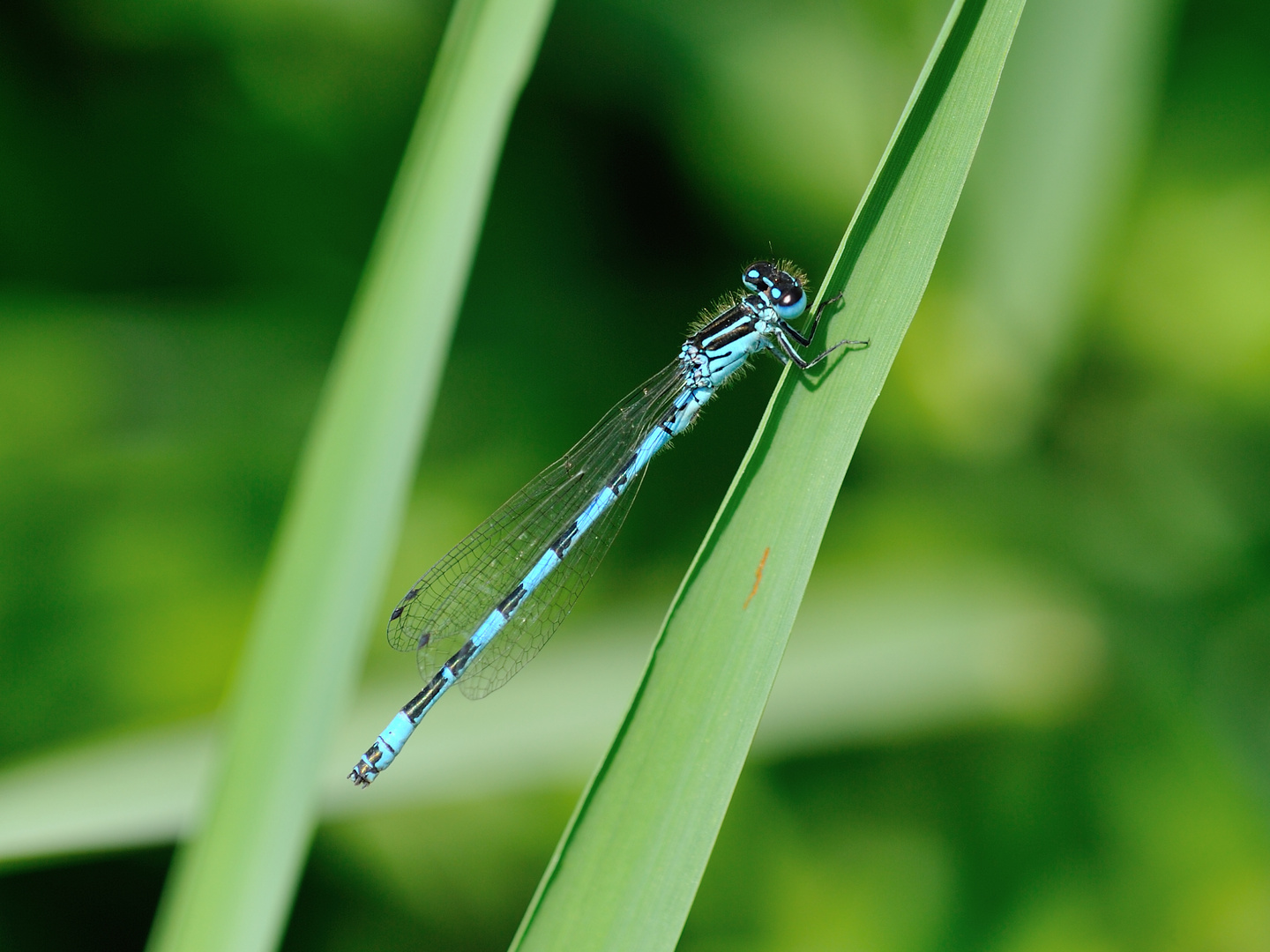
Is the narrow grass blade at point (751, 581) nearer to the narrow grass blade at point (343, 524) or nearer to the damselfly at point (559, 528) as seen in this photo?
the narrow grass blade at point (343, 524)

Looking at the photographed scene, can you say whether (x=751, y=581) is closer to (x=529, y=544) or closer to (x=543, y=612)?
(x=543, y=612)

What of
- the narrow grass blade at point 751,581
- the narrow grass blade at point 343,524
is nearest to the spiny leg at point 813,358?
the narrow grass blade at point 751,581

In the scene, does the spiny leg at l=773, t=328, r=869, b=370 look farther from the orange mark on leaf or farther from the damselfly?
the damselfly

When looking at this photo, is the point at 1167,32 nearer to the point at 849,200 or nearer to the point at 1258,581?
the point at 849,200

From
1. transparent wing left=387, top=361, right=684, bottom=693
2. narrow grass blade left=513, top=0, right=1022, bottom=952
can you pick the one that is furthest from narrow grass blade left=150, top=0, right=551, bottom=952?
transparent wing left=387, top=361, right=684, bottom=693

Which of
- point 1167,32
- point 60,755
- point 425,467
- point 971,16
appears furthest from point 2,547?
point 1167,32

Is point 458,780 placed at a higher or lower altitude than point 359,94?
lower

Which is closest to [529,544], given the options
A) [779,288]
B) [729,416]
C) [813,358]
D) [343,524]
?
[729,416]
